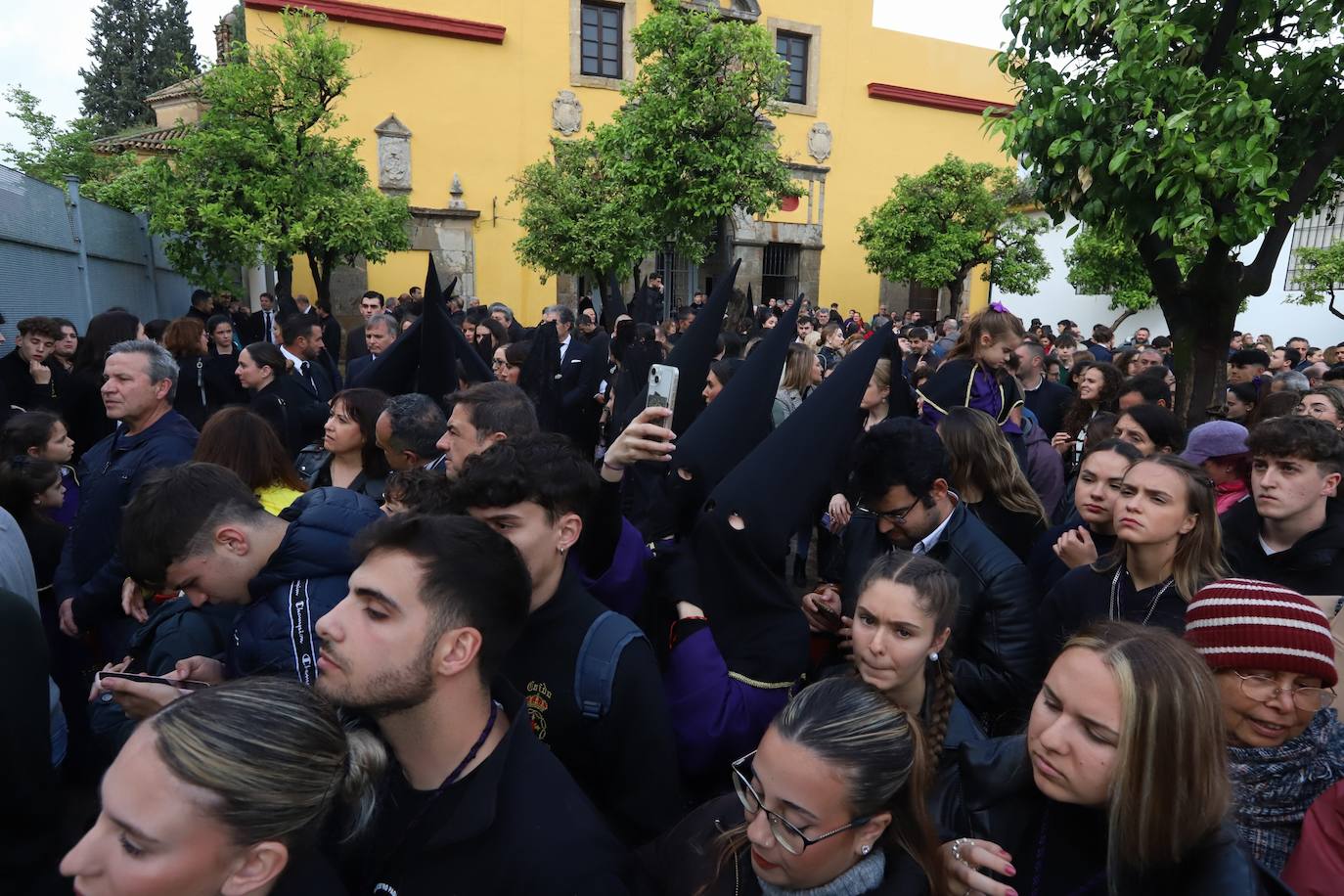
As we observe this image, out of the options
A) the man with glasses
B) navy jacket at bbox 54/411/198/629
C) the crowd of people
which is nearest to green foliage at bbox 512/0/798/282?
the crowd of people

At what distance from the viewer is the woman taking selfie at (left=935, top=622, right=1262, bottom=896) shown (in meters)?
1.46

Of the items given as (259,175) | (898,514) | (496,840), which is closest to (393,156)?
(259,175)

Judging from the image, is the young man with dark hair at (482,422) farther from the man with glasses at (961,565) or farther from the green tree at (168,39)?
the green tree at (168,39)

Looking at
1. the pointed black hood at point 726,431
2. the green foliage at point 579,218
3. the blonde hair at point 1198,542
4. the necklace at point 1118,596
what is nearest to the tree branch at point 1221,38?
the blonde hair at point 1198,542

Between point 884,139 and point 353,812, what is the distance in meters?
25.0

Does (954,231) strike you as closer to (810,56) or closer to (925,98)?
(925,98)

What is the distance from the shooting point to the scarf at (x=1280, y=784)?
183cm

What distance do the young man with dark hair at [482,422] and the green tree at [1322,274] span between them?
16.9 meters

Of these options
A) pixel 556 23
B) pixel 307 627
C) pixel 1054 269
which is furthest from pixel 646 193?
pixel 1054 269

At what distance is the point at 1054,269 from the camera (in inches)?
1014

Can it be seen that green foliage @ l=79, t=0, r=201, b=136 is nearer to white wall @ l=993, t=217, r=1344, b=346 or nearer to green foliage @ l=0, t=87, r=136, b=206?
green foliage @ l=0, t=87, r=136, b=206

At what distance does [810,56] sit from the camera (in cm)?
2208

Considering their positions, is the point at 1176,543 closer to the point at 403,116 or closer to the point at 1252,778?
the point at 1252,778

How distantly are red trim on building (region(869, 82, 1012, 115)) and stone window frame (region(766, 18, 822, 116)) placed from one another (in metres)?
1.84
